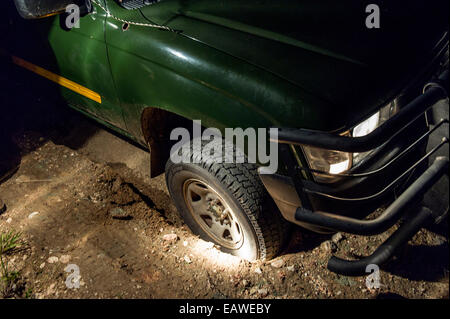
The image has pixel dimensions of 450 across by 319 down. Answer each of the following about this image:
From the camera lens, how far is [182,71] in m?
2.03

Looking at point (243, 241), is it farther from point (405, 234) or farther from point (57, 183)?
point (57, 183)

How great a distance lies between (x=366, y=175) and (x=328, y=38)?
80 cm

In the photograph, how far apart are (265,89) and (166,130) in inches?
39.1

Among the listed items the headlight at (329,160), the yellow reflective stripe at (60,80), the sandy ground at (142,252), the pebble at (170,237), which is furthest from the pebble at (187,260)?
the yellow reflective stripe at (60,80)

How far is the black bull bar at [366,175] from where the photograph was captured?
5.42 ft

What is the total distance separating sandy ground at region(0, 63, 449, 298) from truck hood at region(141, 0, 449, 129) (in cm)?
80

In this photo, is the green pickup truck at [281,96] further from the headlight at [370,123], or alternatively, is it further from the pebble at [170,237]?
the pebble at [170,237]

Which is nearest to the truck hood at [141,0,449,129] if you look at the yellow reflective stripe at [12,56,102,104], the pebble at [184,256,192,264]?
the yellow reflective stripe at [12,56,102,104]

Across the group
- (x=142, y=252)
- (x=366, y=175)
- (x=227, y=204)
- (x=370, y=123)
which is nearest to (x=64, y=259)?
(x=142, y=252)

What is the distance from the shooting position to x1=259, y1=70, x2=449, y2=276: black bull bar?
1651 millimetres

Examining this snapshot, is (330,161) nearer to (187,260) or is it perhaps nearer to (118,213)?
(187,260)

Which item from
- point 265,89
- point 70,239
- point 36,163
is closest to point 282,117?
point 265,89

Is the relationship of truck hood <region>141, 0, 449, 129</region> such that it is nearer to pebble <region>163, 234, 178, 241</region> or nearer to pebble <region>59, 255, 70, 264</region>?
pebble <region>163, 234, 178, 241</region>

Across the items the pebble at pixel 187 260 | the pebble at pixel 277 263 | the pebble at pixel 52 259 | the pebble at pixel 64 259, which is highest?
the pebble at pixel 277 263
